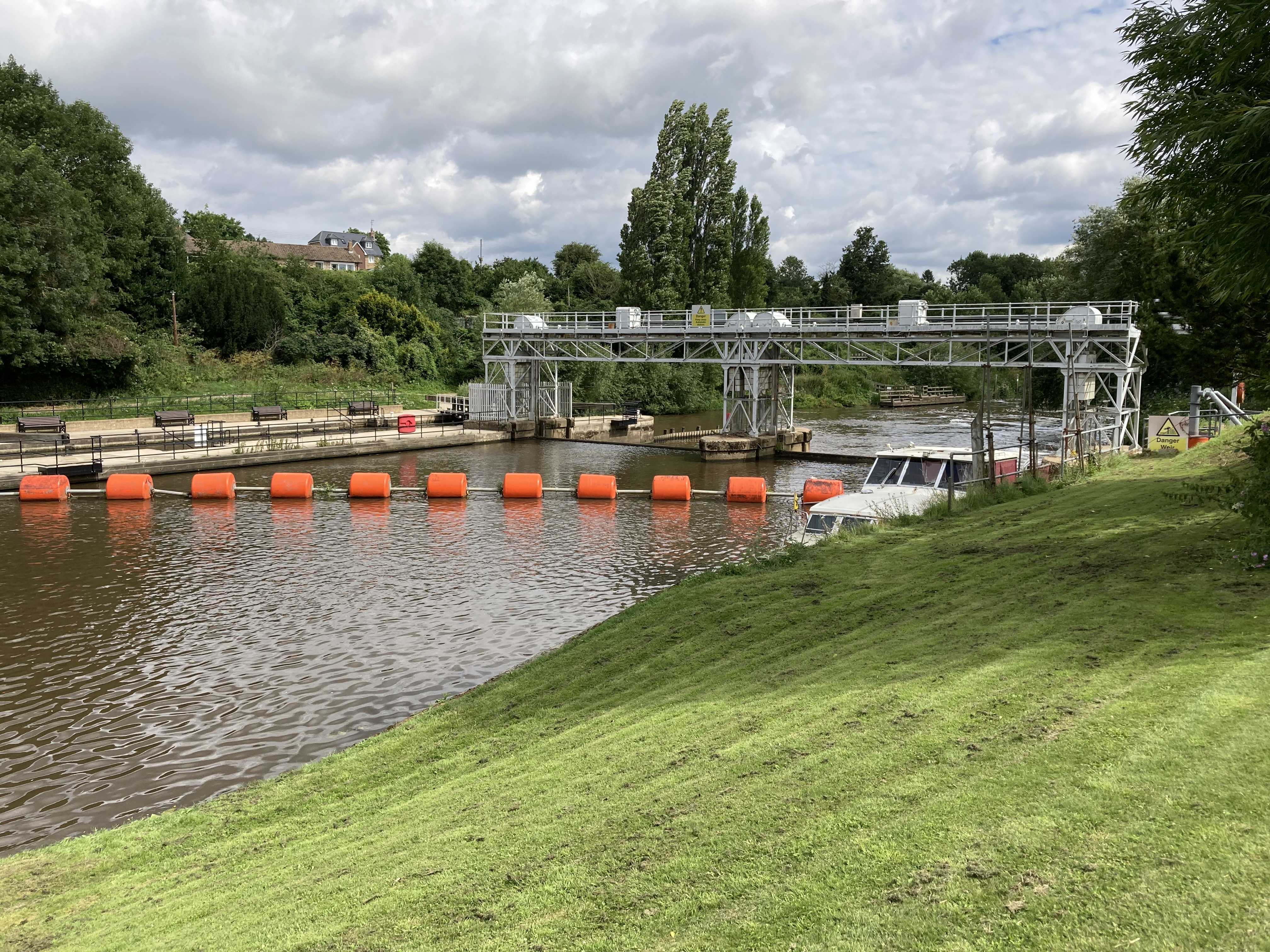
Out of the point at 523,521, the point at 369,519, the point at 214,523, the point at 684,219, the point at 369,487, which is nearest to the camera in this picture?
the point at 214,523

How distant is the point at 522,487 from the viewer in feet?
107

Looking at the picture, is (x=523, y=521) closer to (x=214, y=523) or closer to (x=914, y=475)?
(x=214, y=523)

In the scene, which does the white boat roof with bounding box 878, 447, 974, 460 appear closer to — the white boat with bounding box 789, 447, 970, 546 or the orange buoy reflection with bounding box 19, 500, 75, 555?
the white boat with bounding box 789, 447, 970, 546

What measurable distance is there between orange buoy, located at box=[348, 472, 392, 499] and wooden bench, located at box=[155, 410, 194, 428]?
19.7 meters

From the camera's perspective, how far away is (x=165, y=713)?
13.5m

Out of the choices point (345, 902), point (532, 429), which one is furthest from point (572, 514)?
point (532, 429)

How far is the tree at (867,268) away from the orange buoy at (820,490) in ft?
295

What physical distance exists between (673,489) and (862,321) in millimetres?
17264

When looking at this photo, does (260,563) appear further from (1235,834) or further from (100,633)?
(1235,834)

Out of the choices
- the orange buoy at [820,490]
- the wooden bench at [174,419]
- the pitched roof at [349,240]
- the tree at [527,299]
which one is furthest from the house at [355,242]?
the orange buoy at [820,490]

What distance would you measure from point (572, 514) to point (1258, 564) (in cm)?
2190

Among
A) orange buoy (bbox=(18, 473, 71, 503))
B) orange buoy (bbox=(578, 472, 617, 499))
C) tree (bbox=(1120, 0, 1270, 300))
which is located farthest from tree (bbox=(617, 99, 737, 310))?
tree (bbox=(1120, 0, 1270, 300))

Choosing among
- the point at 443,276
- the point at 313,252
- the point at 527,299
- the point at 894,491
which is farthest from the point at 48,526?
the point at 313,252

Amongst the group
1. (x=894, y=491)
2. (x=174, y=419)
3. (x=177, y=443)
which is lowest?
(x=894, y=491)
